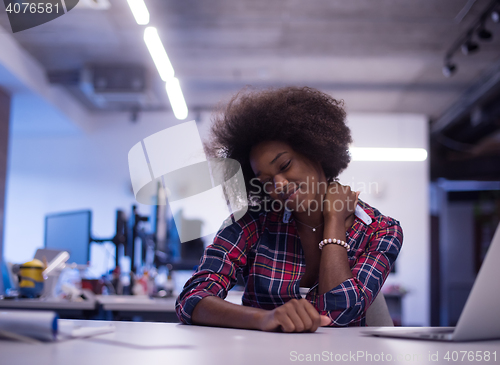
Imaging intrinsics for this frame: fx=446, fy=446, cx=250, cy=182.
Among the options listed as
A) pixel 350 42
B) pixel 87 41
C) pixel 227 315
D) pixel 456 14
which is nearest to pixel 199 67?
pixel 87 41

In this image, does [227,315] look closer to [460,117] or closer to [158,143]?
[158,143]

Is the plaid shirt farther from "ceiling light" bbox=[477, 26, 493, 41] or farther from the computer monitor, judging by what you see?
"ceiling light" bbox=[477, 26, 493, 41]

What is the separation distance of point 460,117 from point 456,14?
7.54 feet

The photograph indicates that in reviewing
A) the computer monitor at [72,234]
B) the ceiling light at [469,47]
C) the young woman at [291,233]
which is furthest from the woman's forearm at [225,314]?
the ceiling light at [469,47]

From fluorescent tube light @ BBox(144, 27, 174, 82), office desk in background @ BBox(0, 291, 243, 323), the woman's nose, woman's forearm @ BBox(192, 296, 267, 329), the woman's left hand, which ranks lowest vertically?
office desk in background @ BBox(0, 291, 243, 323)

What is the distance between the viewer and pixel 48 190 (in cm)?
588

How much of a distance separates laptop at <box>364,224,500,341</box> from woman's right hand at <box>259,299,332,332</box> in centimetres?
17

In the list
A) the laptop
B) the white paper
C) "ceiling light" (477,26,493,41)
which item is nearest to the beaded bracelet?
the laptop

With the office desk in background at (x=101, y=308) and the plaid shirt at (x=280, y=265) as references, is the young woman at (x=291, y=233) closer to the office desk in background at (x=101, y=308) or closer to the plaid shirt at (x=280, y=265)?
the plaid shirt at (x=280, y=265)

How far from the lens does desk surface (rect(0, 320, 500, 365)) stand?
0.56 metres

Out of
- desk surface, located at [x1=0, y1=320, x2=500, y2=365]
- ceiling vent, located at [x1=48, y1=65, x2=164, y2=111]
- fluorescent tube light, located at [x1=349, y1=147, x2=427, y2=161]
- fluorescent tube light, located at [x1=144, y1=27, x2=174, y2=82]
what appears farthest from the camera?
fluorescent tube light, located at [x1=349, y1=147, x2=427, y2=161]

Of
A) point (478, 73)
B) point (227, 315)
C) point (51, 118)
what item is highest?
point (478, 73)

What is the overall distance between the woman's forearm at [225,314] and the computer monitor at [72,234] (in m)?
1.76

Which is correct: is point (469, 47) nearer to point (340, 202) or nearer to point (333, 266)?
point (340, 202)
